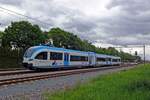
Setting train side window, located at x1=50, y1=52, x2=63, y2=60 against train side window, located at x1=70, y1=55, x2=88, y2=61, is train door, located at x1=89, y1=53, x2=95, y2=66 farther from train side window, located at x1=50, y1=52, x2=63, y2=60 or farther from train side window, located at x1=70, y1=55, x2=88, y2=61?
train side window, located at x1=50, y1=52, x2=63, y2=60

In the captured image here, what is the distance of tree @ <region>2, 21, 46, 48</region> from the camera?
7000cm

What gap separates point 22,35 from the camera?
235 feet

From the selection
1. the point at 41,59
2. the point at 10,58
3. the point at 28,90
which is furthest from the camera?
the point at 10,58

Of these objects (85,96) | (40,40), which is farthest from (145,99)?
(40,40)

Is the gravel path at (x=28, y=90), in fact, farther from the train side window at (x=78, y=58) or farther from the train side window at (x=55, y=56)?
the train side window at (x=78, y=58)

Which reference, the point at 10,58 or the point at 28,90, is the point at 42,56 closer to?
the point at 10,58

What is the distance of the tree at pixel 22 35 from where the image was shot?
70.0 m

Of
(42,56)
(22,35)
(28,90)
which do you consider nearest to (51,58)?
(42,56)

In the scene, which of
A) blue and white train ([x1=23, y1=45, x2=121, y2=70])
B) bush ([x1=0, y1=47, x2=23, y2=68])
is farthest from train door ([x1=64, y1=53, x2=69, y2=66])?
bush ([x1=0, y1=47, x2=23, y2=68])

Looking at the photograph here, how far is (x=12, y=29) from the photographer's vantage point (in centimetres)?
7350

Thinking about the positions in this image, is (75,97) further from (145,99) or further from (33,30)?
(33,30)

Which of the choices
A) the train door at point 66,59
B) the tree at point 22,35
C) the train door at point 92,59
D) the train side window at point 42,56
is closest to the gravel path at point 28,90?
the train side window at point 42,56

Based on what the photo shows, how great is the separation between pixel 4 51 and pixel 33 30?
19077 mm

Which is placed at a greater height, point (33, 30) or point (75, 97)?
point (33, 30)
